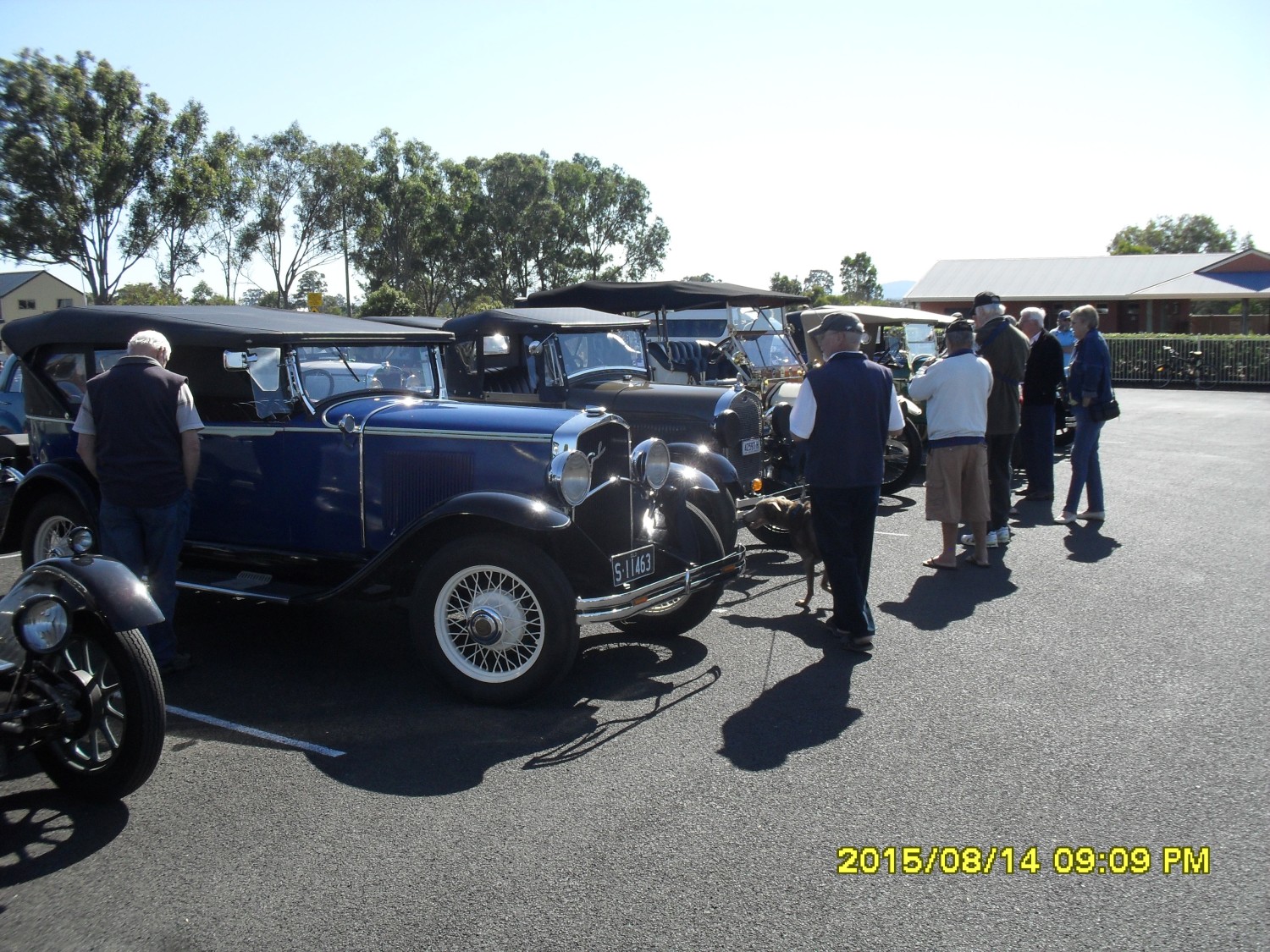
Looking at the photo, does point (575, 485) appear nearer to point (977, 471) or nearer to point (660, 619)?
point (660, 619)

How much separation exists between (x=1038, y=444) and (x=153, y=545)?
817cm

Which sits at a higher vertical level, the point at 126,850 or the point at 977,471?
the point at 977,471

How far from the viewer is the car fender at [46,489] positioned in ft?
18.2

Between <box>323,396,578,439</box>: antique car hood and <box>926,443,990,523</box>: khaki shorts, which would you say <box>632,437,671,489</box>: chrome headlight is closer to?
<box>323,396,578,439</box>: antique car hood

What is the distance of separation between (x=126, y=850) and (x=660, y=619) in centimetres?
307

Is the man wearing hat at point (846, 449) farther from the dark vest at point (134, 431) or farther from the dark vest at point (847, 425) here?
the dark vest at point (134, 431)

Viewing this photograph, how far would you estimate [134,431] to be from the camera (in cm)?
483

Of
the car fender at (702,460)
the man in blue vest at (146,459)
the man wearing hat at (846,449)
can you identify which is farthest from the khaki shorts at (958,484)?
the man in blue vest at (146,459)

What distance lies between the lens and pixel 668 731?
4336 millimetres

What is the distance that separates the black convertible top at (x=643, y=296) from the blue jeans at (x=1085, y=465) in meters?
3.76

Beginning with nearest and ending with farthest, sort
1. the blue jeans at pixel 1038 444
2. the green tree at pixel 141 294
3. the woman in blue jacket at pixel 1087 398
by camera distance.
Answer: the woman in blue jacket at pixel 1087 398, the blue jeans at pixel 1038 444, the green tree at pixel 141 294

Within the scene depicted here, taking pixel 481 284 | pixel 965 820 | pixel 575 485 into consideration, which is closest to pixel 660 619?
pixel 575 485

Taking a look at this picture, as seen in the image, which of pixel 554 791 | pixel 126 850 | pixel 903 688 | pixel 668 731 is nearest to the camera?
pixel 126 850

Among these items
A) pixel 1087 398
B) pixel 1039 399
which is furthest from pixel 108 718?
pixel 1039 399
